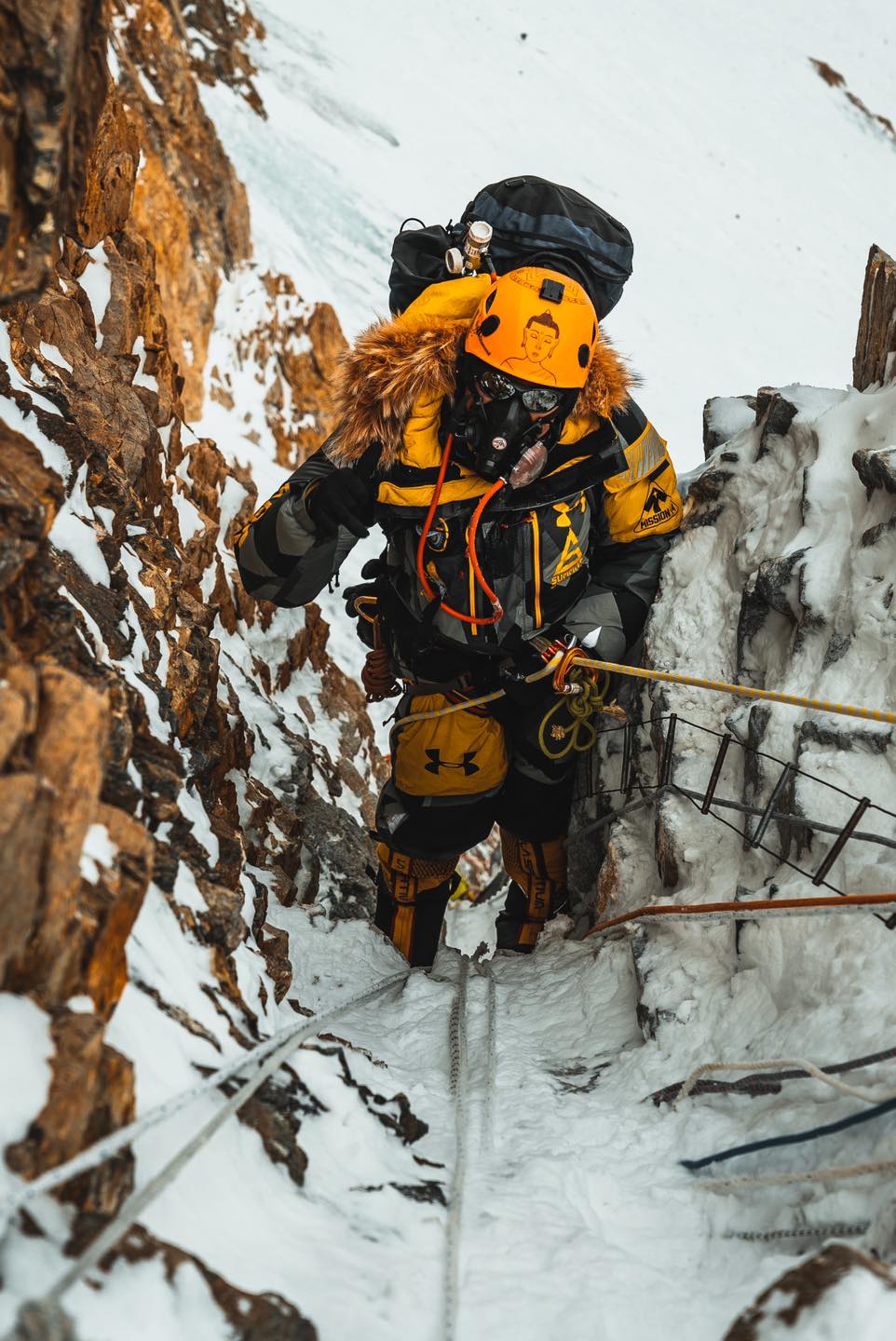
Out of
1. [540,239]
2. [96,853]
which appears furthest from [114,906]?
[540,239]

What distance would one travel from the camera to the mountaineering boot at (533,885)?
4.15 meters

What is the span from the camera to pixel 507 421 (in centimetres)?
323

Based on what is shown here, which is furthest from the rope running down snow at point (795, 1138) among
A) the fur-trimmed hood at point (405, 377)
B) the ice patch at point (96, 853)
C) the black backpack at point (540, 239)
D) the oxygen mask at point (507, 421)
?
the black backpack at point (540, 239)

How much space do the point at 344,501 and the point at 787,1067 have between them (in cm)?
209

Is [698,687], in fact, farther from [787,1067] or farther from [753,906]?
[787,1067]

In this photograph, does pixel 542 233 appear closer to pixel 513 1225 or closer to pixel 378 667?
pixel 378 667

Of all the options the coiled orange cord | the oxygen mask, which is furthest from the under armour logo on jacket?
the oxygen mask

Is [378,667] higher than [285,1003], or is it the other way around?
[378,667]

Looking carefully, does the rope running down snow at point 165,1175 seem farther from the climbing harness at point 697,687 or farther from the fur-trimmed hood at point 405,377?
the fur-trimmed hood at point 405,377

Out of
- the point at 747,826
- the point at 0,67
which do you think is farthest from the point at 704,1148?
the point at 0,67

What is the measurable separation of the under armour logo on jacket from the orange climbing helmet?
130cm

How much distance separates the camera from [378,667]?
4.20 metres

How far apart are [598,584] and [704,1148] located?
190 centimetres

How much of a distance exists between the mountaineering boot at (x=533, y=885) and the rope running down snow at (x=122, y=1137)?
2154 millimetres
